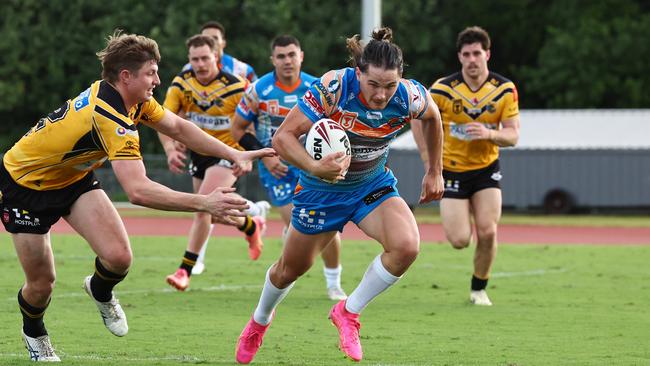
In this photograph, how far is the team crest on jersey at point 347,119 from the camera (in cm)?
777

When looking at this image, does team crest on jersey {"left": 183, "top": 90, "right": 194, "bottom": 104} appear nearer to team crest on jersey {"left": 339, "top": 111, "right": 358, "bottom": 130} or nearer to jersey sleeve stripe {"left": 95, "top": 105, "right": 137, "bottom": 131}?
team crest on jersey {"left": 339, "top": 111, "right": 358, "bottom": 130}

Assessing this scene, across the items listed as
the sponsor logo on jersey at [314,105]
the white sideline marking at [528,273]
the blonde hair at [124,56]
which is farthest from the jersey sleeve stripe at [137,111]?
the white sideline marking at [528,273]

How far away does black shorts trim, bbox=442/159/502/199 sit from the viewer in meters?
11.7

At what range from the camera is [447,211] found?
38.7 feet

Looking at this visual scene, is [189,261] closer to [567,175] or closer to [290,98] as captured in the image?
[290,98]

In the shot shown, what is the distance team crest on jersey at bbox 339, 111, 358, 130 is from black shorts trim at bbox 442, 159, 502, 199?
13.5 feet

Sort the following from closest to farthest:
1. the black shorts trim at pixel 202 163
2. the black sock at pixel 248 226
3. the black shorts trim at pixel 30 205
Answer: the black shorts trim at pixel 30 205 → the black shorts trim at pixel 202 163 → the black sock at pixel 248 226

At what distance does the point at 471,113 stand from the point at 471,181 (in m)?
0.67

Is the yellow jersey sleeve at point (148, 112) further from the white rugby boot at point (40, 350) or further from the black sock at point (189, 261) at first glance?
the black sock at point (189, 261)

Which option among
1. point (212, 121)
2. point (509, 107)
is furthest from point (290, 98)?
point (509, 107)

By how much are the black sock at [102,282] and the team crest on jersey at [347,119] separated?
1.74 m

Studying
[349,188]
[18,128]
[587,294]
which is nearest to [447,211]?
[587,294]

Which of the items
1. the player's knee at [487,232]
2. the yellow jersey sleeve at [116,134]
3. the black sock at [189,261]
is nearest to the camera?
the yellow jersey sleeve at [116,134]

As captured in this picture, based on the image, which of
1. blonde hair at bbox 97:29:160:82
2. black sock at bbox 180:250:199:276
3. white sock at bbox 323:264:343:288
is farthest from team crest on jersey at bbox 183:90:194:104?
blonde hair at bbox 97:29:160:82
